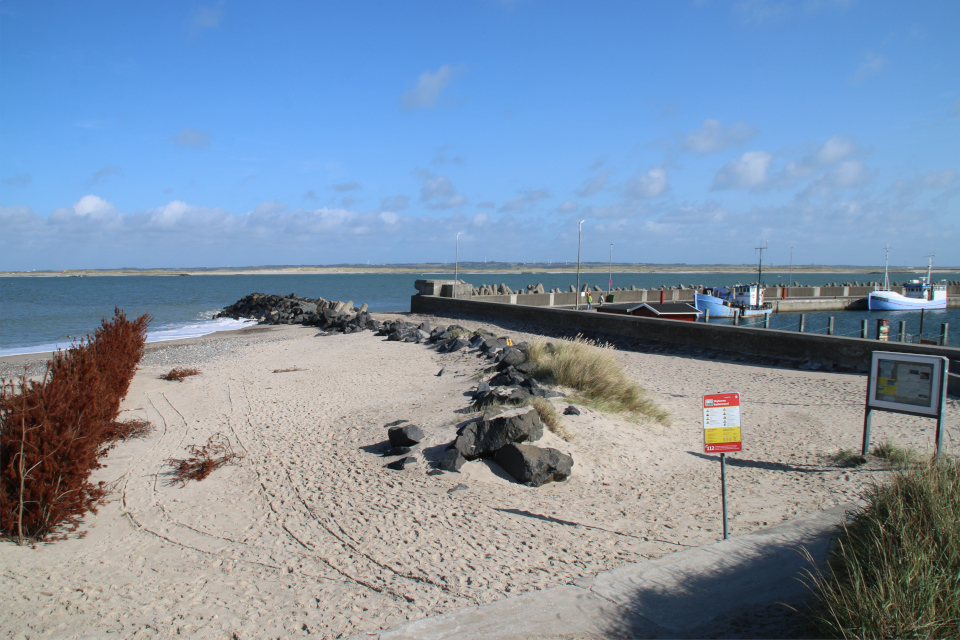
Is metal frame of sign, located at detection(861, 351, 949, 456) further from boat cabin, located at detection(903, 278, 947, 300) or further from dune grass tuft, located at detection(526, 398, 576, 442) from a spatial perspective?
boat cabin, located at detection(903, 278, 947, 300)

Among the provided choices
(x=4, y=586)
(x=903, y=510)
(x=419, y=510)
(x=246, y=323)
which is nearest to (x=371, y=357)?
(x=419, y=510)

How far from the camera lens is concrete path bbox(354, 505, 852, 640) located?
Answer: 4.17 metres

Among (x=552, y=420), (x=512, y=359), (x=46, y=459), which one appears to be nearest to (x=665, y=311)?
(x=512, y=359)

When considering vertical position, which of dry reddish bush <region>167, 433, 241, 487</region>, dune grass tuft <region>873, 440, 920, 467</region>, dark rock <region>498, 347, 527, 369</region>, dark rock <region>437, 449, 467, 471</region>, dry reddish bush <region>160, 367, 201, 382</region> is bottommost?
dry reddish bush <region>160, 367, 201, 382</region>

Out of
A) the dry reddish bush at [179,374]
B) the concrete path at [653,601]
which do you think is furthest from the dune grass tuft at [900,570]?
the dry reddish bush at [179,374]

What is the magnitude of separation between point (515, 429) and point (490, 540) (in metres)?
2.18

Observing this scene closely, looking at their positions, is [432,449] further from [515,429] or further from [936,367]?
[936,367]

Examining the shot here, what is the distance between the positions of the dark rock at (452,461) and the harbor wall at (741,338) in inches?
257

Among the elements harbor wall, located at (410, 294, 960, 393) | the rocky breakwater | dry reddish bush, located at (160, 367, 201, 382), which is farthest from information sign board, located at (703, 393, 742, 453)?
the rocky breakwater

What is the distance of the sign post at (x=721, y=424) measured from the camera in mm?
5930

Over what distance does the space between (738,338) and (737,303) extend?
36.8m

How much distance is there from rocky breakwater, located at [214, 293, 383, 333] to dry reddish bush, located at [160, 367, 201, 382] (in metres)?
9.34

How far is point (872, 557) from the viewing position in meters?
3.72

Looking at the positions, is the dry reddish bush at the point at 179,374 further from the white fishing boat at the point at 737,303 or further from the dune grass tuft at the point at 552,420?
the white fishing boat at the point at 737,303
